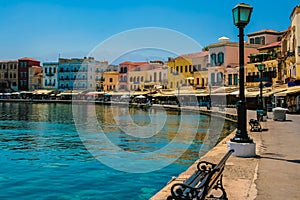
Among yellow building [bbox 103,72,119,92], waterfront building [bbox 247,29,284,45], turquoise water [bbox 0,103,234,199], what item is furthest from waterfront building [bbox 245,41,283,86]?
yellow building [bbox 103,72,119,92]

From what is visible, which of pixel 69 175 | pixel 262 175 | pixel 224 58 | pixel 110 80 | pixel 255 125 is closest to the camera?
pixel 262 175

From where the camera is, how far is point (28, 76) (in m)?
101

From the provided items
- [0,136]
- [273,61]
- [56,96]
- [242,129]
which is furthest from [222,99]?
[56,96]

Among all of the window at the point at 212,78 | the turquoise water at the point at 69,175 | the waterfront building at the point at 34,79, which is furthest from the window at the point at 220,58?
the waterfront building at the point at 34,79

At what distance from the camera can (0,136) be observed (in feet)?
64.5

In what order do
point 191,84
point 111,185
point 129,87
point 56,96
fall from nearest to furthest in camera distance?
point 111,185 < point 191,84 < point 129,87 < point 56,96

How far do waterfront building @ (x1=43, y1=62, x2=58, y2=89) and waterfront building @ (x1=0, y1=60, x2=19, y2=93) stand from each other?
8.97 metres

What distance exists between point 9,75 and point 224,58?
71.2m

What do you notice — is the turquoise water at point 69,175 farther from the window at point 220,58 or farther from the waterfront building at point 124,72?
the waterfront building at point 124,72

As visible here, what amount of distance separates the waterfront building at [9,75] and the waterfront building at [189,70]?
51.3m

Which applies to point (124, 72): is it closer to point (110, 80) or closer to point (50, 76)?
point (110, 80)

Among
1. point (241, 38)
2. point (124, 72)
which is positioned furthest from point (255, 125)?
point (124, 72)

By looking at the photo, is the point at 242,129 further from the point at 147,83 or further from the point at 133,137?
the point at 147,83

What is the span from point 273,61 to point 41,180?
38.0 m
